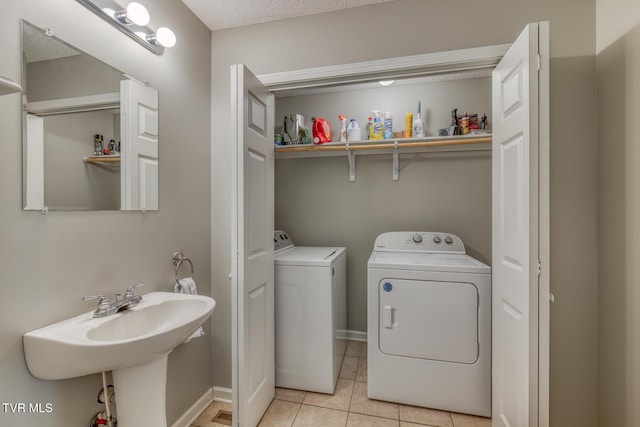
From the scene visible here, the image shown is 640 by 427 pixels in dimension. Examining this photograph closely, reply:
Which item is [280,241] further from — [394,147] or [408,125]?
[408,125]

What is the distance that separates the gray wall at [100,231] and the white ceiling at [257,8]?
4.0 inches

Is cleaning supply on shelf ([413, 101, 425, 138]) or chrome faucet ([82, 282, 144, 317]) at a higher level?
cleaning supply on shelf ([413, 101, 425, 138])

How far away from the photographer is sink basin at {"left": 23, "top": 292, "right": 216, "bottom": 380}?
35.2 inches

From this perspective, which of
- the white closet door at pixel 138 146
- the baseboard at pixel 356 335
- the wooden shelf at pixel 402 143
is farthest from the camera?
the baseboard at pixel 356 335

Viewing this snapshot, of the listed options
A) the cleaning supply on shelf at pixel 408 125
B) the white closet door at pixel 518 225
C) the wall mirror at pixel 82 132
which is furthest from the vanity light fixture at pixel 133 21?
the cleaning supply on shelf at pixel 408 125

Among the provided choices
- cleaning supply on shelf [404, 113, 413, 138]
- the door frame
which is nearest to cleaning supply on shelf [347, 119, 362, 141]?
cleaning supply on shelf [404, 113, 413, 138]

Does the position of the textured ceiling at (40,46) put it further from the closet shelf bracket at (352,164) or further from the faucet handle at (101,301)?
the closet shelf bracket at (352,164)

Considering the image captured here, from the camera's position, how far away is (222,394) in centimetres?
191

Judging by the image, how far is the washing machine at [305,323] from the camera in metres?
1.95

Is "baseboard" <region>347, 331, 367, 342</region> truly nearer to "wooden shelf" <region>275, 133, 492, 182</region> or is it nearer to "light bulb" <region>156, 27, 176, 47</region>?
"wooden shelf" <region>275, 133, 492, 182</region>

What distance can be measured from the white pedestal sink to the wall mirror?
1.43 ft

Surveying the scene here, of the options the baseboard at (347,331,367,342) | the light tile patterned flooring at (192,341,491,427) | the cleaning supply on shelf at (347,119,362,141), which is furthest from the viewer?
the baseboard at (347,331,367,342)

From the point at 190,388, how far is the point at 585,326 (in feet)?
7.05

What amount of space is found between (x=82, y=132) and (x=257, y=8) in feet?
3.89
